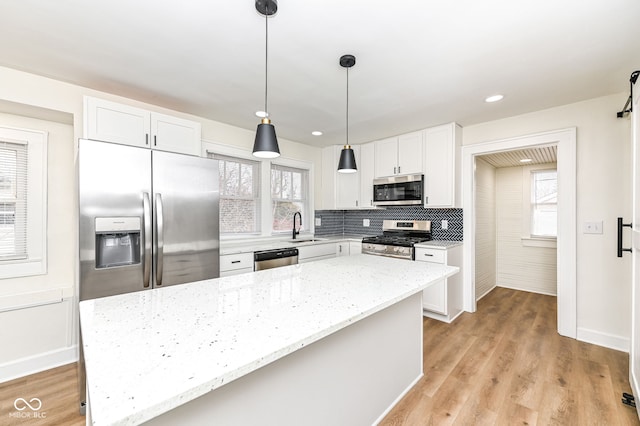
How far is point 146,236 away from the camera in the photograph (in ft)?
6.98

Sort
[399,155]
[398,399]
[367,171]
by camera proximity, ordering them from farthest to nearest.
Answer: [367,171] < [399,155] < [398,399]

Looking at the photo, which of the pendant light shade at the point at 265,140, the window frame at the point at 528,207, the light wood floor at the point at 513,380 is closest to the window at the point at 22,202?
the pendant light shade at the point at 265,140

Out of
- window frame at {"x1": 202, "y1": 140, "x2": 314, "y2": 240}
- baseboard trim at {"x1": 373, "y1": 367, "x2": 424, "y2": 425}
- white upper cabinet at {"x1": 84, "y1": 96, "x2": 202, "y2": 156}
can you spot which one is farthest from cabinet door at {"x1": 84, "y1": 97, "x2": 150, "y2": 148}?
baseboard trim at {"x1": 373, "y1": 367, "x2": 424, "y2": 425}

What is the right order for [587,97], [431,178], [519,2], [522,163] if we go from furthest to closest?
[522,163], [431,178], [587,97], [519,2]

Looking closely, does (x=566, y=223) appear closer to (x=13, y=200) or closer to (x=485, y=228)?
(x=485, y=228)

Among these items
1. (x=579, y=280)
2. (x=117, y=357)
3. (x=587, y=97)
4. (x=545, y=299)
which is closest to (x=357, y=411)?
(x=117, y=357)

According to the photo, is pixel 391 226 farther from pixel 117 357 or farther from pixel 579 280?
pixel 117 357

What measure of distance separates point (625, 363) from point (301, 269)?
288 cm

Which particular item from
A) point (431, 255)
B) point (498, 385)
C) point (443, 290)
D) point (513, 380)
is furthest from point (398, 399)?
point (431, 255)

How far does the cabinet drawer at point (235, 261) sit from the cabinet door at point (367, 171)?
2077 mm

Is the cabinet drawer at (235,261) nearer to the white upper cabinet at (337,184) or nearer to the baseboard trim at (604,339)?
the white upper cabinet at (337,184)

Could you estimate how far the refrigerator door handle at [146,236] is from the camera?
2.12 meters

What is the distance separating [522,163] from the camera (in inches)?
179

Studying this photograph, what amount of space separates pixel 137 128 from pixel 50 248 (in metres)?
1.36
